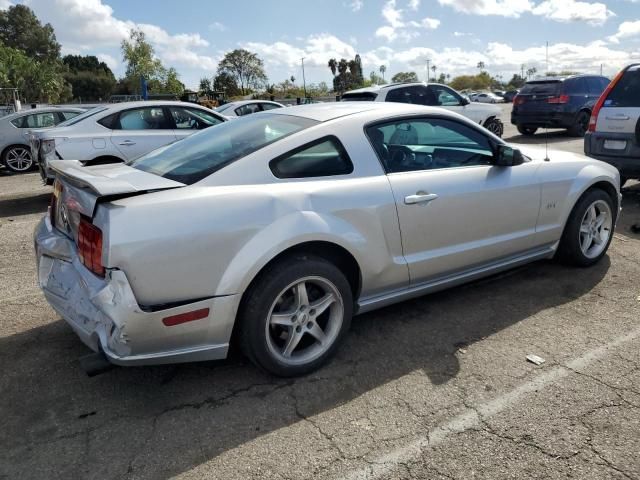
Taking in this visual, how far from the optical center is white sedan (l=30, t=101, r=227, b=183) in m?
7.59

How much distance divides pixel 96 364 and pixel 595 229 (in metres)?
4.14

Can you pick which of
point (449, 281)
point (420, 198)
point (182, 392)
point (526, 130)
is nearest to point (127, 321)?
point (182, 392)

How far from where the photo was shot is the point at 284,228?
9.02 ft

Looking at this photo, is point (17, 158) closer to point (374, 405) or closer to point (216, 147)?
point (216, 147)

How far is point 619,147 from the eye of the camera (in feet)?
22.2

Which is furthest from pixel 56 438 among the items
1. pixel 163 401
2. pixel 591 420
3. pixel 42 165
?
pixel 42 165

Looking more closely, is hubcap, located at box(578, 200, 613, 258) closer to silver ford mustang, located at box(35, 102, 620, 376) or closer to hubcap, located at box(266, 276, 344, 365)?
silver ford mustang, located at box(35, 102, 620, 376)

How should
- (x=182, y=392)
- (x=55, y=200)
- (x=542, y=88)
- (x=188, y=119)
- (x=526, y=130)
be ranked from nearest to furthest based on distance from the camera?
(x=182, y=392) < (x=55, y=200) < (x=188, y=119) < (x=542, y=88) < (x=526, y=130)

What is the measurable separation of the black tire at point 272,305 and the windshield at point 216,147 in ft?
2.22

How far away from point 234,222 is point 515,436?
1713mm

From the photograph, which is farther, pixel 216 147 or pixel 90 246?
pixel 216 147

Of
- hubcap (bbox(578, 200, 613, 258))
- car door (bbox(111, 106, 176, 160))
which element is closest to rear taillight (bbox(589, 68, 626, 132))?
hubcap (bbox(578, 200, 613, 258))

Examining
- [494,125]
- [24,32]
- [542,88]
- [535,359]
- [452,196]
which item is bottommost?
[535,359]

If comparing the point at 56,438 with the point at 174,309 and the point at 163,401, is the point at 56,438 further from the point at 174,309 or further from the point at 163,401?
the point at 174,309
